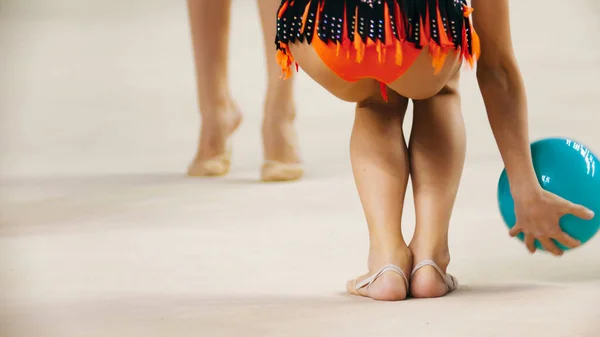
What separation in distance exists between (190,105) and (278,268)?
5.85 feet

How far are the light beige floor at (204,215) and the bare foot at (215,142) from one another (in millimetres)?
57

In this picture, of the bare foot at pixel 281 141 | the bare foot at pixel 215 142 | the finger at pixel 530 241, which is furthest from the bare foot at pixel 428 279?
the bare foot at pixel 215 142

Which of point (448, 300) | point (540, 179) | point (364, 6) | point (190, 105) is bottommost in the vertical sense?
point (190, 105)

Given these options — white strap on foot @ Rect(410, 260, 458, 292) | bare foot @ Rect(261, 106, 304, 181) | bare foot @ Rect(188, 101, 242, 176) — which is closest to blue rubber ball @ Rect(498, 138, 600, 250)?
white strap on foot @ Rect(410, 260, 458, 292)

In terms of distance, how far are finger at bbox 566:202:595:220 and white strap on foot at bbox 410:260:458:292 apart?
18 cm

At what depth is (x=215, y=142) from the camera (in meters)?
2.52

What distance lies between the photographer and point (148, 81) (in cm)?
360

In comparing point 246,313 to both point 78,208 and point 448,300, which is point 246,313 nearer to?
point 448,300

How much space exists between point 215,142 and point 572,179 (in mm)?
1199

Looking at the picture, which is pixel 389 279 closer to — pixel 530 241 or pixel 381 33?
pixel 530 241

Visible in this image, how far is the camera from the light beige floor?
4.38 ft

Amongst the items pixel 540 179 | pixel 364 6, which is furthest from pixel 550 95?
pixel 364 6

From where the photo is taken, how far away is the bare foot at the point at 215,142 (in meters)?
2.50

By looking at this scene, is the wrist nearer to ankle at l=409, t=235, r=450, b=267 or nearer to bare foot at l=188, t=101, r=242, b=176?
ankle at l=409, t=235, r=450, b=267
